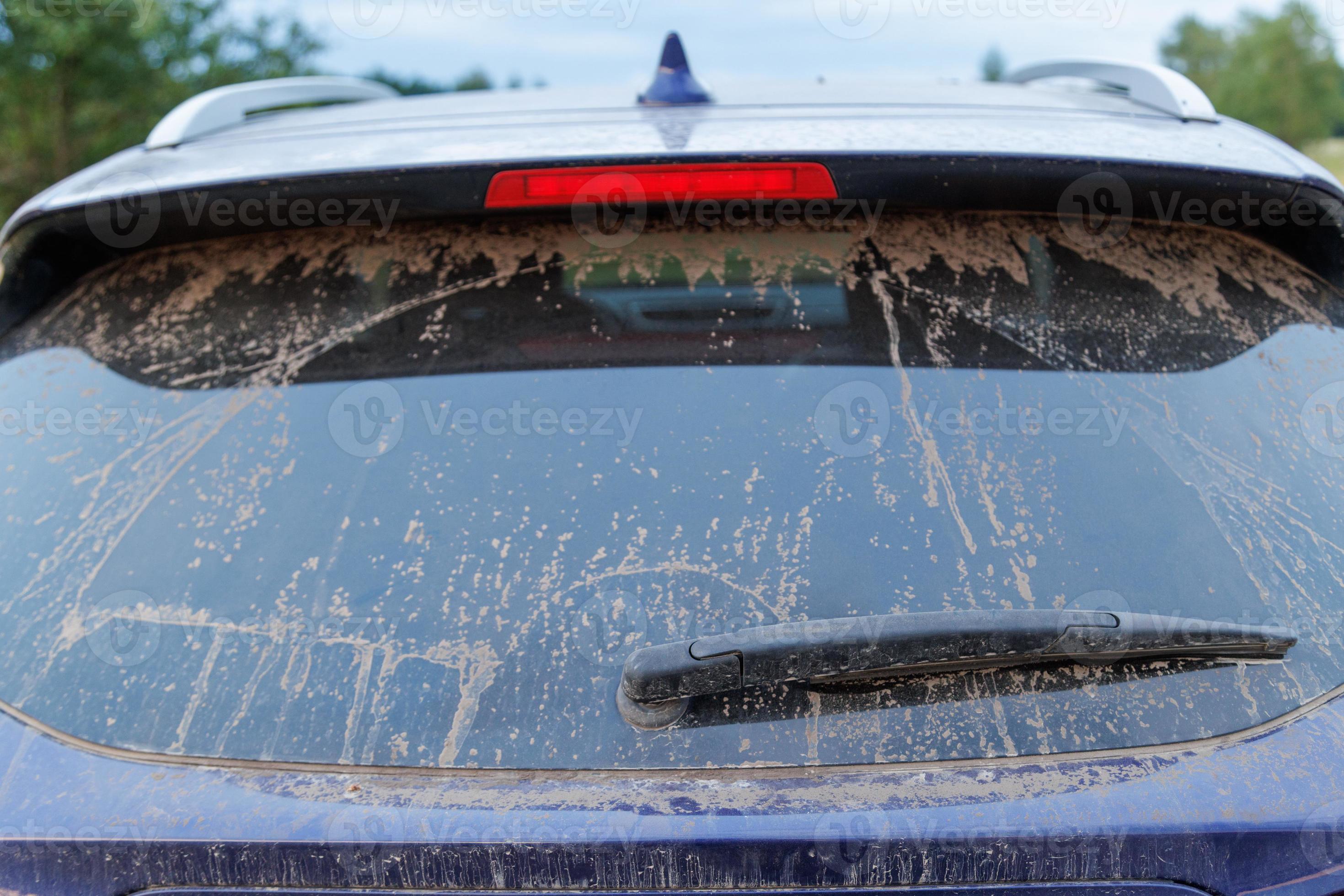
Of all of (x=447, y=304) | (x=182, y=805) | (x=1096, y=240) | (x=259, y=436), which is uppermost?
(x=1096, y=240)

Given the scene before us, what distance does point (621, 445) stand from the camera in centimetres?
126

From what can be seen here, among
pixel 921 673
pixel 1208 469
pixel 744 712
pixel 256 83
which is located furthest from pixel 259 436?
pixel 256 83

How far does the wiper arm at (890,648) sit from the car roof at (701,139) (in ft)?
2.28

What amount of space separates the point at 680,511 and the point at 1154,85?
1.55 m

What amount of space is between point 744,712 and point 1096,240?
0.99m

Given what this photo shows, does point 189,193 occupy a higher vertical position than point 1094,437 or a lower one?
higher

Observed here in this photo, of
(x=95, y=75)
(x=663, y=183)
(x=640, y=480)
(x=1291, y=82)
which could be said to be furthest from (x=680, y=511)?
(x=1291, y=82)

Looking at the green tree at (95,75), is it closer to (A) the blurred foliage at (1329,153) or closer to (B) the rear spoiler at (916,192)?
(B) the rear spoiler at (916,192)

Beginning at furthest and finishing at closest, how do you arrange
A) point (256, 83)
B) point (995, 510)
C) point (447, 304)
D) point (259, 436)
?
point (256, 83) → point (447, 304) → point (259, 436) → point (995, 510)

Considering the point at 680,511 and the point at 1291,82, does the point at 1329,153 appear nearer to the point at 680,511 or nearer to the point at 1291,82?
the point at 1291,82

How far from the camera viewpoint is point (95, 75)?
14172mm

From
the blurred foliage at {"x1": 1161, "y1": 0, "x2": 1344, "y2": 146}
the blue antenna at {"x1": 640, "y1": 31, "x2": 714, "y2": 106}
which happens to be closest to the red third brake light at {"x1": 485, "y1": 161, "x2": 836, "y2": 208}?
the blue antenna at {"x1": 640, "y1": 31, "x2": 714, "y2": 106}

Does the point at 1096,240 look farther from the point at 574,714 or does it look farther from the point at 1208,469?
the point at 574,714

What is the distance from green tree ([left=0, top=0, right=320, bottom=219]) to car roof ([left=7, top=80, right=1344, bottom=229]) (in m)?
13.7
